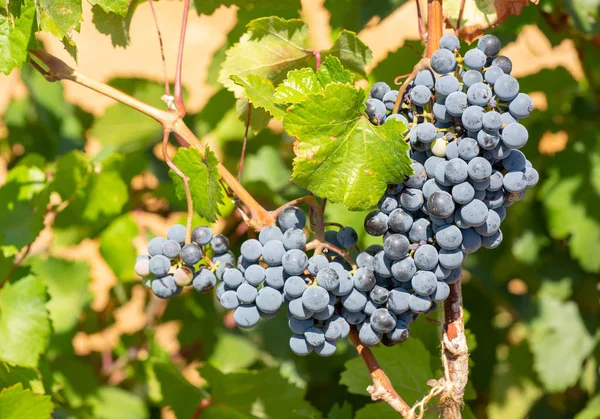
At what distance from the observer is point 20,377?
1.25 metres

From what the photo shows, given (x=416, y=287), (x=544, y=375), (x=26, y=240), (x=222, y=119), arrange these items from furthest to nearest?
(x=222, y=119), (x=544, y=375), (x=26, y=240), (x=416, y=287)

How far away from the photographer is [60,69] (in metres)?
1.02

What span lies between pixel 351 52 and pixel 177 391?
2.51ft

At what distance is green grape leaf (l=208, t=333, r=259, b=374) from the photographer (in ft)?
6.57

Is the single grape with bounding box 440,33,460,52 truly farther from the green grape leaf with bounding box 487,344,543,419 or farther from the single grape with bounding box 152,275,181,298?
the green grape leaf with bounding box 487,344,543,419

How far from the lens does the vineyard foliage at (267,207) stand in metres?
0.98

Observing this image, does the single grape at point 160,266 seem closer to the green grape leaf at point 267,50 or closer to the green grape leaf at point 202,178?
the green grape leaf at point 202,178

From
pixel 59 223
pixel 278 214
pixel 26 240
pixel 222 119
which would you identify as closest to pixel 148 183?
pixel 222 119

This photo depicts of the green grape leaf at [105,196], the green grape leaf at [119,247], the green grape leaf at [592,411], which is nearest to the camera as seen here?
the green grape leaf at [592,411]

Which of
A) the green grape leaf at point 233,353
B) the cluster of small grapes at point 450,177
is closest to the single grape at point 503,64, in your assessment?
the cluster of small grapes at point 450,177

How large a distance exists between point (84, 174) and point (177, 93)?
621 millimetres

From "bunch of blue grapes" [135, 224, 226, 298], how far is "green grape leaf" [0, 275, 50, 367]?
416 mm

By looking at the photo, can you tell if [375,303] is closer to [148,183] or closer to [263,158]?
[263,158]

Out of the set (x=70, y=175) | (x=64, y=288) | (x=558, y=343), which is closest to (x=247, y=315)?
(x=70, y=175)
